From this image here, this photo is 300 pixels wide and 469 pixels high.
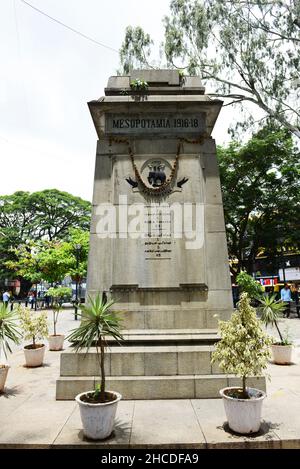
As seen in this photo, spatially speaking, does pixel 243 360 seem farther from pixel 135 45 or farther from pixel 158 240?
pixel 135 45

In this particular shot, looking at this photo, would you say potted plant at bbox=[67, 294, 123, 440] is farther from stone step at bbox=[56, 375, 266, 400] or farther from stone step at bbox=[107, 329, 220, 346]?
stone step at bbox=[107, 329, 220, 346]

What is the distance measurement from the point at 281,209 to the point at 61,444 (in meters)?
25.6

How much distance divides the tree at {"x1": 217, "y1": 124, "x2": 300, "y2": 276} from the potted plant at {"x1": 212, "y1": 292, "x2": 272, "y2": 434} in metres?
23.0

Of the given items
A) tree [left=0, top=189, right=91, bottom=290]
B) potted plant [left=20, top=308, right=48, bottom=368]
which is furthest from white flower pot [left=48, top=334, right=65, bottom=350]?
tree [left=0, top=189, right=91, bottom=290]

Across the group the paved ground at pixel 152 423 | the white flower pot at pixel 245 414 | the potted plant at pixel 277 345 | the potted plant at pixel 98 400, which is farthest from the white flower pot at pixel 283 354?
the potted plant at pixel 98 400

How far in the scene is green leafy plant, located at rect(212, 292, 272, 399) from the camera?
535 centimetres

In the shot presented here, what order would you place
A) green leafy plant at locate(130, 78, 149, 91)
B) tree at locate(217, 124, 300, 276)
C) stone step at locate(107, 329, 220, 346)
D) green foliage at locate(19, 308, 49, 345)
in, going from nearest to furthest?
stone step at locate(107, 329, 220, 346) < green leafy plant at locate(130, 78, 149, 91) < green foliage at locate(19, 308, 49, 345) < tree at locate(217, 124, 300, 276)

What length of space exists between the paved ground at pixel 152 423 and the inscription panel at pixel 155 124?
5989mm

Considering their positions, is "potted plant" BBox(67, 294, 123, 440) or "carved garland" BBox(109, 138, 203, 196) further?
"carved garland" BBox(109, 138, 203, 196)

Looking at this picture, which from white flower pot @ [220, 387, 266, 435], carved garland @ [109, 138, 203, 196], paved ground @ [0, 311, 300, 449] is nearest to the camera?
paved ground @ [0, 311, 300, 449]

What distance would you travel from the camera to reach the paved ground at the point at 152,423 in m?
5.05

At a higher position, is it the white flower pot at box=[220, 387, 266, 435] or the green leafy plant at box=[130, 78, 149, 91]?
the green leafy plant at box=[130, 78, 149, 91]

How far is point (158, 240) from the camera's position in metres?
8.30

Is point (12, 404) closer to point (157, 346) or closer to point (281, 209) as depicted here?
point (157, 346)
